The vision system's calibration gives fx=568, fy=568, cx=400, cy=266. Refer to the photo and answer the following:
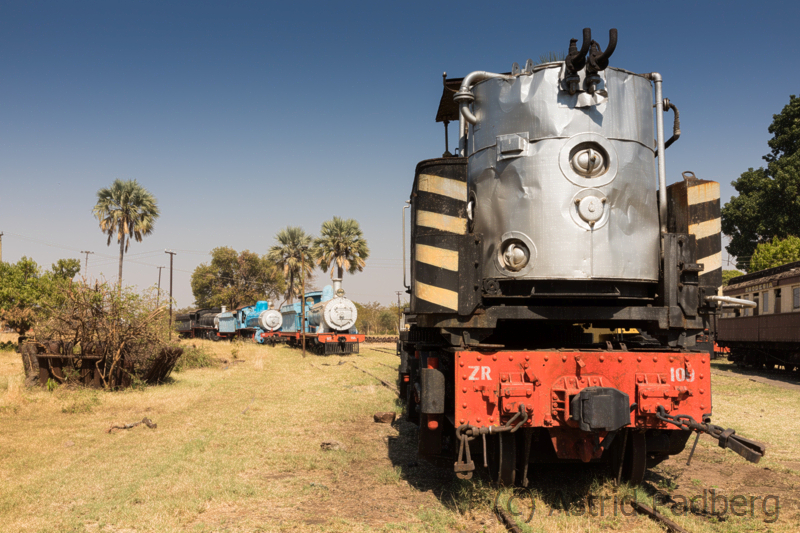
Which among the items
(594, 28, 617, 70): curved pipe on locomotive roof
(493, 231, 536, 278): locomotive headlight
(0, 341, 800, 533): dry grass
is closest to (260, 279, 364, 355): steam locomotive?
(0, 341, 800, 533): dry grass

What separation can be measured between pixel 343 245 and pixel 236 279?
96.0ft

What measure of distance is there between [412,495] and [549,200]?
337cm

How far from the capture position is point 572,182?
16.1 ft

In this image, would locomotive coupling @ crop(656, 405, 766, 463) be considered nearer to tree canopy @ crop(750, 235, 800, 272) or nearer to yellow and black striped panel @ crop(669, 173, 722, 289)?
yellow and black striped panel @ crop(669, 173, 722, 289)

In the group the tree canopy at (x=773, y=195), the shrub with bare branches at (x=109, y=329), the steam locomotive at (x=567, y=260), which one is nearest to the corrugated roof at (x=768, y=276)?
the tree canopy at (x=773, y=195)

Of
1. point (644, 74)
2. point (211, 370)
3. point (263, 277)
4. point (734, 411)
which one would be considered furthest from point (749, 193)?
point (263, 277)

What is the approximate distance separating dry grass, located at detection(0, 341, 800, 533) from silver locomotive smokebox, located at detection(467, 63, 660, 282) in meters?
2.25

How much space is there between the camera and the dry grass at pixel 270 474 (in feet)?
16.9

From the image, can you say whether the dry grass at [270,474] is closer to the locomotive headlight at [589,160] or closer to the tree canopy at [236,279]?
the locomotive headlight at [589,160]

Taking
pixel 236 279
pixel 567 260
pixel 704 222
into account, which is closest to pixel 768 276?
pixel 704 222

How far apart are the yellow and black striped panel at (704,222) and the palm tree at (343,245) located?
40.1 metres

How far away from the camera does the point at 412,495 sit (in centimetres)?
598

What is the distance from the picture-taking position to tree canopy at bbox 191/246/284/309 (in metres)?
68.8

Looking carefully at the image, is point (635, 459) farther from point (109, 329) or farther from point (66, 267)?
point (66, 267)
